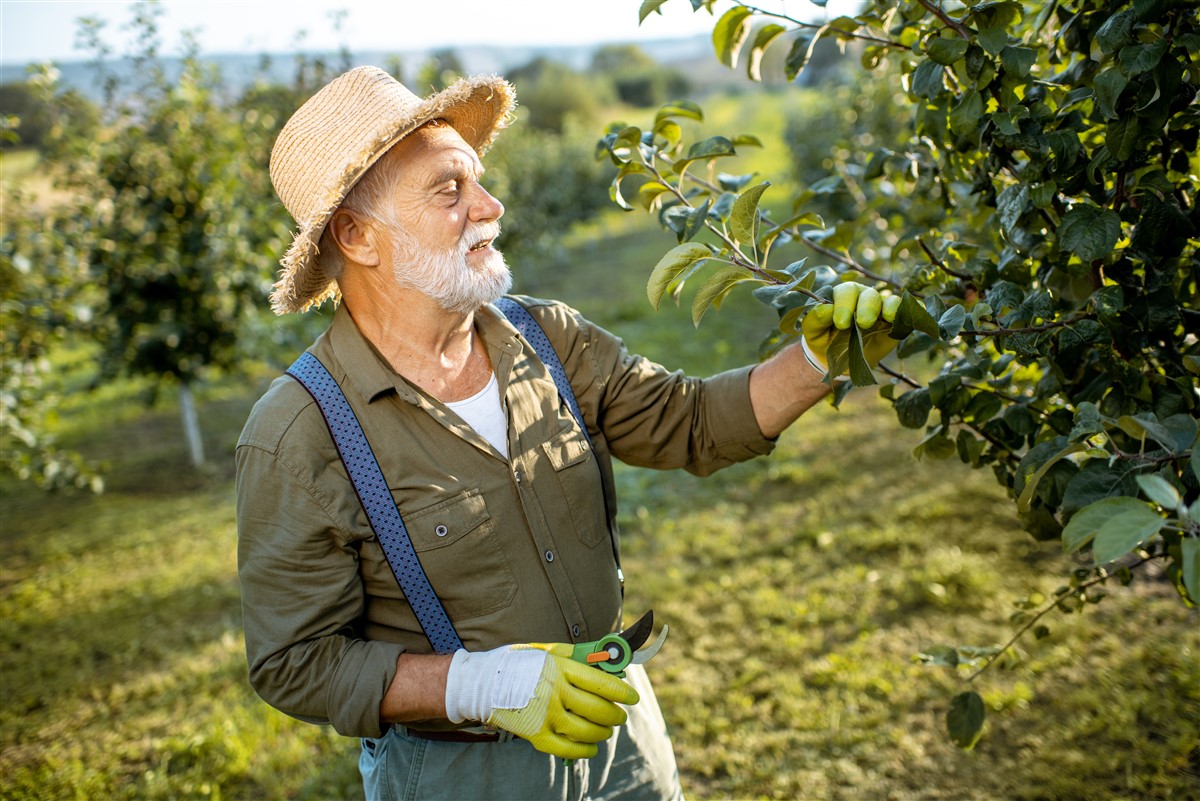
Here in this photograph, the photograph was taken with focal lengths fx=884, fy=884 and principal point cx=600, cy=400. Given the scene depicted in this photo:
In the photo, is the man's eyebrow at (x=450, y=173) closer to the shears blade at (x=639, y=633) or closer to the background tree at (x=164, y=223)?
the shears blade at (x=639, y=633)

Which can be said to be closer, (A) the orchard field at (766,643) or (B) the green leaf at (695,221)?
(B) the green leaf at (695,221)

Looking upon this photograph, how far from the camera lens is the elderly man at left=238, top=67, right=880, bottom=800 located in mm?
1578

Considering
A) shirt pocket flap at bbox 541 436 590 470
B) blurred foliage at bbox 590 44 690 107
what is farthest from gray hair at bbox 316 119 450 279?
blurred foliage at bbox 590 44 690 107

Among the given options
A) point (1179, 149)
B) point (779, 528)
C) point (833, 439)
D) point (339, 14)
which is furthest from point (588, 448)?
point (339, 14)

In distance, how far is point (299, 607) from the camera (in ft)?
5.17

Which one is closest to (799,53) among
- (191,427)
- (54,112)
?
(54,112)

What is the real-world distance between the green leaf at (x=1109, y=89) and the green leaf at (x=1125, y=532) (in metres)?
0.66

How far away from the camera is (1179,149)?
1.56 metres

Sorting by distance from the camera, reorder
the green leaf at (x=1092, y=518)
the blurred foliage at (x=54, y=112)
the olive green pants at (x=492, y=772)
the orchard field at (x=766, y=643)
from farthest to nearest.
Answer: the blurred foliage at (x=54, y=112) → the orchard field at (x=766, y=643) → the olive green pants at (x=492, y=772) → the green leaf at (x=1092, y=518)

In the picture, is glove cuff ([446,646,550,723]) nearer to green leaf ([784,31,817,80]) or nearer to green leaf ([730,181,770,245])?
green leaf ([730,181,770,245])

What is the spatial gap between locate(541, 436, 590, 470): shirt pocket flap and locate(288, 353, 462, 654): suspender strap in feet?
1.08

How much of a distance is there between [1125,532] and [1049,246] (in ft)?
2.64

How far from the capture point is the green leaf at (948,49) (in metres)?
1.43

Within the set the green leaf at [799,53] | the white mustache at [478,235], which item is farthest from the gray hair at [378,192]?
the green leaf at [799,53]
